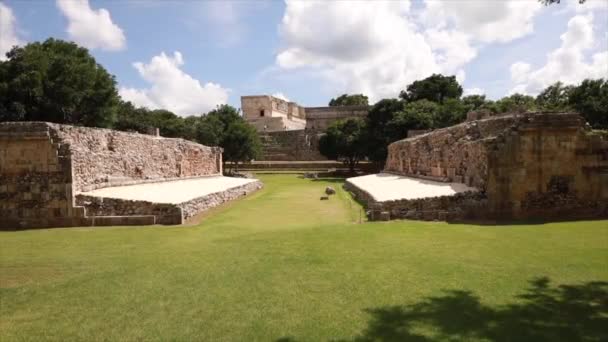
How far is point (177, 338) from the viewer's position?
3961mm

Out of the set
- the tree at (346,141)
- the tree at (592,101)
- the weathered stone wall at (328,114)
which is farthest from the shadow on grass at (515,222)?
the weathered stone wall at (328,114)

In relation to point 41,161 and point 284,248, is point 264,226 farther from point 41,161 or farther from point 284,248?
point 41,161

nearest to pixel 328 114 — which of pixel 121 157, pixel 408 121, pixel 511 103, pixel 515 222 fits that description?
pixel 511 103

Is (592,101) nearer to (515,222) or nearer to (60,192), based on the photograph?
(515,222)

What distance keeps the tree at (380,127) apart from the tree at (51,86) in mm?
20609

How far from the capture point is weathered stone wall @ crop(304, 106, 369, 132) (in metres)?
59.2

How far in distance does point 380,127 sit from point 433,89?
1781 cm

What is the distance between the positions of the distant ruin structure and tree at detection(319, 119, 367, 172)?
11.0 meters

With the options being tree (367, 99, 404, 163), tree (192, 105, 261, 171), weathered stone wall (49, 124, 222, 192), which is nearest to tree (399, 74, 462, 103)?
tree (367, 99, 404, 163)

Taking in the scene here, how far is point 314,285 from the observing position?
17.6 feet

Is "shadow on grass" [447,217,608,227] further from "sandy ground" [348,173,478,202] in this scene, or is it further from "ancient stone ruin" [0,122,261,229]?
"ancient stone ruin" [0,122,261,229]

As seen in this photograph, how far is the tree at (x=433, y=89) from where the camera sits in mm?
48625

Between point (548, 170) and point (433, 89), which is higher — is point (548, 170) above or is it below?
below

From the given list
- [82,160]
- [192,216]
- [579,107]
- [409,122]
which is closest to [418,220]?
[192,216]
